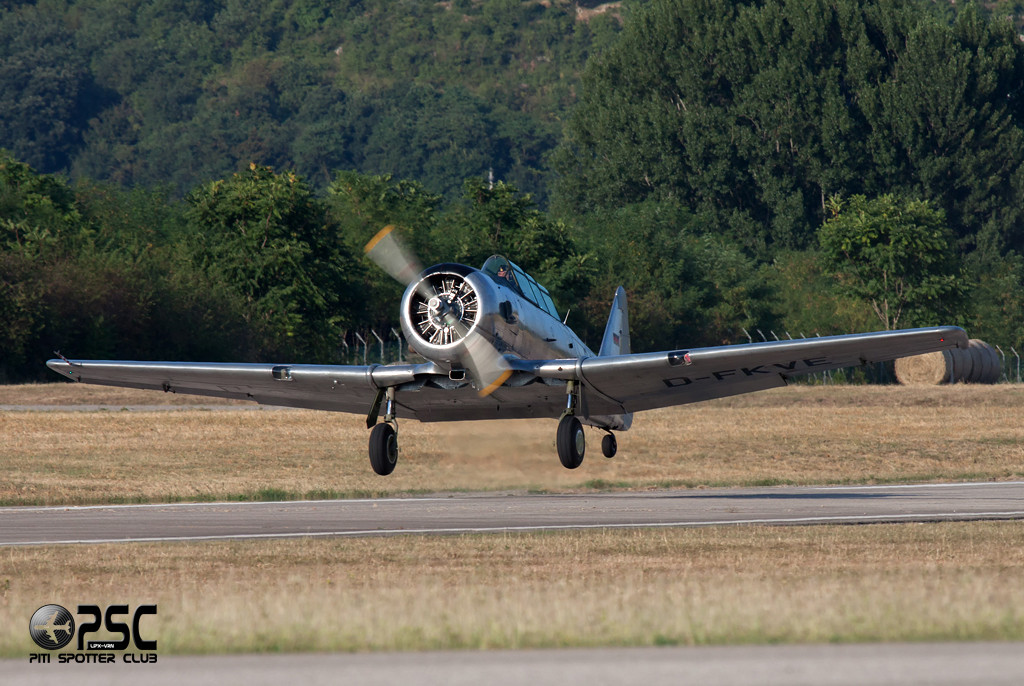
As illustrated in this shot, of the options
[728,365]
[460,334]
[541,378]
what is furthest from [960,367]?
[460,334]

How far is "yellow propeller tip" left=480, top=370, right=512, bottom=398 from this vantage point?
17844mm

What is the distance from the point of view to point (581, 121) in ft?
317

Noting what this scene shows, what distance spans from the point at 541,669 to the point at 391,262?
38.9 ft

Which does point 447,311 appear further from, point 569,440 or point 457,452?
point 457,452

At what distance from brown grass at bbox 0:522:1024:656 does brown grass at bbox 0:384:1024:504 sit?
29.4 feet

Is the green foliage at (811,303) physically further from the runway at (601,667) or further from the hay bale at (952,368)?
the runway at (601,667)

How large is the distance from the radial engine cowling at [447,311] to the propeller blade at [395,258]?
46 centimetres

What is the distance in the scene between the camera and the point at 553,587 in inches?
414

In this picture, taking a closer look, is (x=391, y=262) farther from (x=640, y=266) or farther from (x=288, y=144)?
(x=288, y=144)

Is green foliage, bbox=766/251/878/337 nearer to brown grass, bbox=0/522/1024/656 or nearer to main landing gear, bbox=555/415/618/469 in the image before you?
main landing gear, bbox=555/415/618/469

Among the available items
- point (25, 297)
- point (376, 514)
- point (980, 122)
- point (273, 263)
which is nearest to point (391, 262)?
point (376, 514)

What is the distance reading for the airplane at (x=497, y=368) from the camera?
A: 688 inches

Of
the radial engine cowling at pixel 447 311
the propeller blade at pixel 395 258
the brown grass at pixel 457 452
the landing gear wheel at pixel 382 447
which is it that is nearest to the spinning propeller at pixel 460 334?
the radial engine cowling at pixel 447 311

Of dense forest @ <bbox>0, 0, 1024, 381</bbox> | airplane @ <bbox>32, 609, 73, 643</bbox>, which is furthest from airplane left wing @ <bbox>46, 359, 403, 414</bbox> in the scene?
dense forest @ <bbox>0, 0, 1024, 381</bbox>
